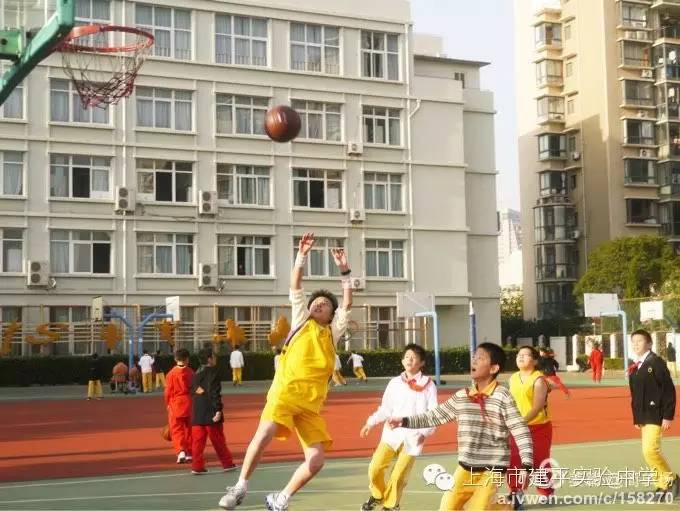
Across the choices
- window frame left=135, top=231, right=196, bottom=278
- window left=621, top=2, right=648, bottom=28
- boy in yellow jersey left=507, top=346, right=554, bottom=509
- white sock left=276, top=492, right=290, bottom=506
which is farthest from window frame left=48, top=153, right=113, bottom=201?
window left=621, top=2, right=648, bottom=28

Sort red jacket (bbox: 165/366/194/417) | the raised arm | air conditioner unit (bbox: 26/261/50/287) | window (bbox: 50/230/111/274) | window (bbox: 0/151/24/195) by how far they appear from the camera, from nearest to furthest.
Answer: the raised arm
red jacket (bbox: 165/366/194/417)
air conditioner unit (bbox: 26/261/50/287)
window (bbox: 0/151/24/195)
window (bbox: 50/230/111/274)

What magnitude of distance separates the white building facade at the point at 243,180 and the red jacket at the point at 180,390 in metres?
34.9

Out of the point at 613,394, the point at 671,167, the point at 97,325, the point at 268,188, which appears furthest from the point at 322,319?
the point at 671,167

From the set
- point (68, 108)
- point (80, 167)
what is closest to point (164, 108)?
point (68, 108)

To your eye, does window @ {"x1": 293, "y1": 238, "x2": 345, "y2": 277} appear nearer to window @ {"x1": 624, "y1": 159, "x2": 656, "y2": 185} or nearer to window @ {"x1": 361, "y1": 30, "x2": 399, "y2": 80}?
window @ {"x1": 361, "y1": 30, "x2": 399, "y2": 80}

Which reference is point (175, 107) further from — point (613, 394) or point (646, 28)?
point (646, 28)

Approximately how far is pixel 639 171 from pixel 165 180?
4145 centimetres

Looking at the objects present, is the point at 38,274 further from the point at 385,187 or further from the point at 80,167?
the point at 385,187

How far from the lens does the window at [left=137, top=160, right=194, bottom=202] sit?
5300cm

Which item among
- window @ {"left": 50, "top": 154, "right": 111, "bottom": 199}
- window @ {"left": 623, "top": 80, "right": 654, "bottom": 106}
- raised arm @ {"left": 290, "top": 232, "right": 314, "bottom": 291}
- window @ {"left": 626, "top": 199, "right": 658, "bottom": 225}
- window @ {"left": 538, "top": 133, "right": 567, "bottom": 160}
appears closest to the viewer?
raised arm @ {"left": 290, "top": 232, "right": 314, "bottom": 291}

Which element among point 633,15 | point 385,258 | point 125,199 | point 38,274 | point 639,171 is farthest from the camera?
point 633,15

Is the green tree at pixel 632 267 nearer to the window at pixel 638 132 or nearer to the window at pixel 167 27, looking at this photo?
the window at pixel 638 132

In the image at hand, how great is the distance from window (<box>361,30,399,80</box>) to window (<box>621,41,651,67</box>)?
29.2 m

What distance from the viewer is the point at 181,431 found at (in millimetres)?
15938
